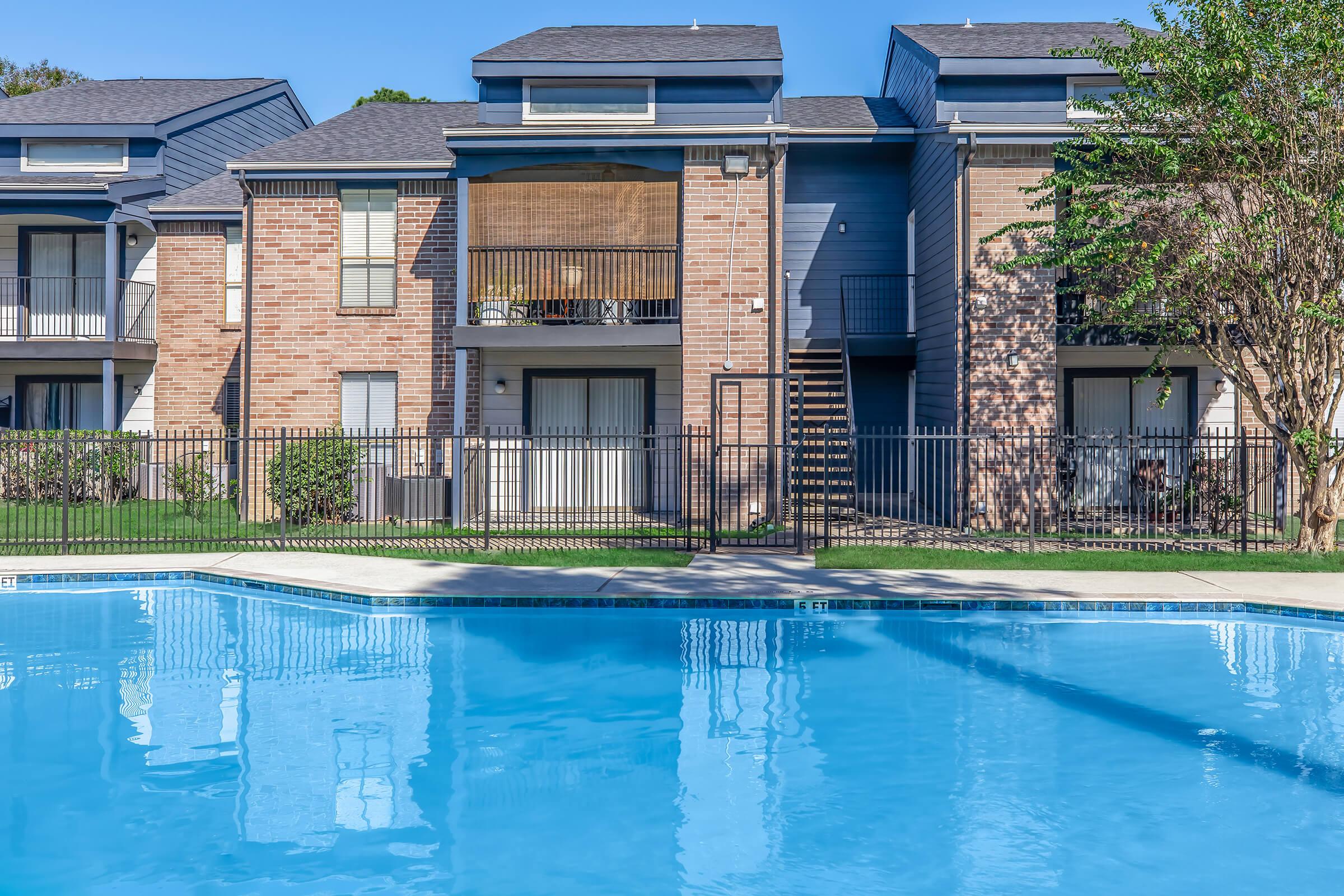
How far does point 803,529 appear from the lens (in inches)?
590

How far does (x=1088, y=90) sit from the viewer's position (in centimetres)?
1648

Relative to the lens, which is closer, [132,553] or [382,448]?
[132,553]

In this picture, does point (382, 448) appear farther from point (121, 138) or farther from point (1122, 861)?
point (1122, 861)

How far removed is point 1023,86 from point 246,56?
73.3ft

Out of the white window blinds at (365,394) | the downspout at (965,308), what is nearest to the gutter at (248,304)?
the white window blinds at (365,394)

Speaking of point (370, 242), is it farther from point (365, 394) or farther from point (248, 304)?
point (365, 394)

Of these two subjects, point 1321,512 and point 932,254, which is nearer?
point 1321,512

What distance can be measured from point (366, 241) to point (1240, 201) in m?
13.0

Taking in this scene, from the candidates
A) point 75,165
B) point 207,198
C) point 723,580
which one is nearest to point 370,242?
point 207,198

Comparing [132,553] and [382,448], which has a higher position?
[382,448]

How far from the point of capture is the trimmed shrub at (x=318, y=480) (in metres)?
15.2

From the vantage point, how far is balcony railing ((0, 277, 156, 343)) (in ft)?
65.8

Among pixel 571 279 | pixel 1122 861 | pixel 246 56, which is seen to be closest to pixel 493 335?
pixel 571 279

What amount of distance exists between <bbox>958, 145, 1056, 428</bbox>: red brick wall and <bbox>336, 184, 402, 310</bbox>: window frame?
30.6ft
